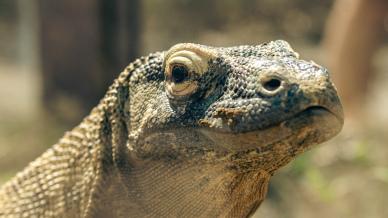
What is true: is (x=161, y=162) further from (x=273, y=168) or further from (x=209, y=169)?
(x=273, y=168)

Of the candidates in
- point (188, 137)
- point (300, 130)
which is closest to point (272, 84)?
point (300, 130)

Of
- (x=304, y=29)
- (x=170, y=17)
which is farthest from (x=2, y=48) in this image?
(x=304, y=29)

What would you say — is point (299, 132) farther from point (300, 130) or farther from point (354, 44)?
point (354, 44)

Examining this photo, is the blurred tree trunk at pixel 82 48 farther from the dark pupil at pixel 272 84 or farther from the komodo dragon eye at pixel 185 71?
the dark pupil at pixel 272 84

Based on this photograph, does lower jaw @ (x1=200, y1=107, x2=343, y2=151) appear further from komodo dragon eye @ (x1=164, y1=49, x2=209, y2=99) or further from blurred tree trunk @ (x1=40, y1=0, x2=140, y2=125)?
blurred tree trunk @ (x1=40, y1=0, x2=140, y2=125)

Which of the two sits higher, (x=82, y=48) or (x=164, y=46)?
(x=164, y=46)

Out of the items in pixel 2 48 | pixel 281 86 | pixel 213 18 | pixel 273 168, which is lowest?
pixel 273 168
